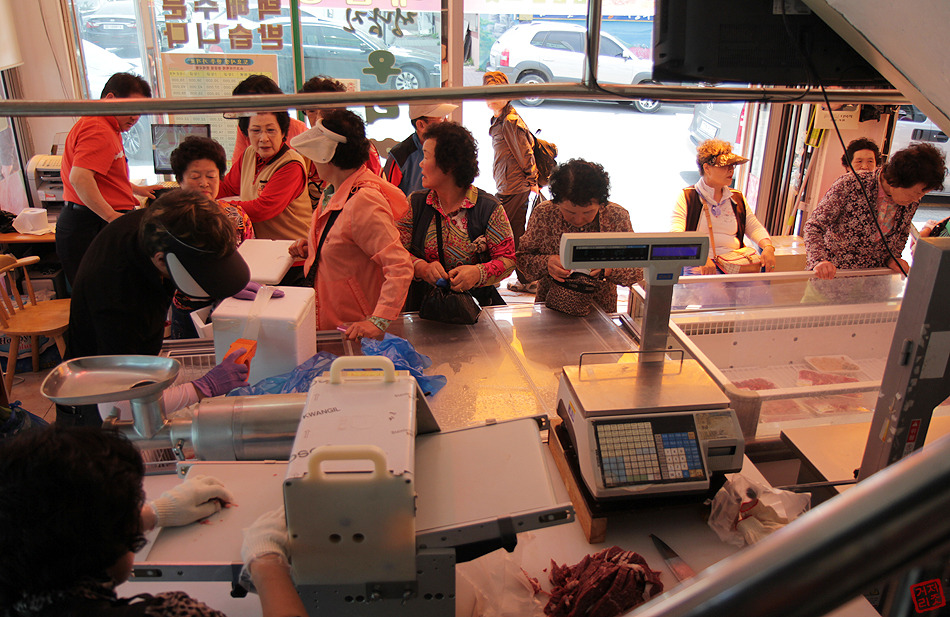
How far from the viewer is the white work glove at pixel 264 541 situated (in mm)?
1100

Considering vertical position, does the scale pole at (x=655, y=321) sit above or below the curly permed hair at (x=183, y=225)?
below

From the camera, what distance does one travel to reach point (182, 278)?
183 centimetres

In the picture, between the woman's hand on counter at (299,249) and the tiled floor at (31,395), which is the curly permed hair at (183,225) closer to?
the woman's hand on counter at (299,249)

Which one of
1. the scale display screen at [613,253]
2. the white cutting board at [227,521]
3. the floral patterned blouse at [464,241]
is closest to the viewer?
the white cutting board at [227,521]

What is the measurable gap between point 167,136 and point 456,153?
126 inches

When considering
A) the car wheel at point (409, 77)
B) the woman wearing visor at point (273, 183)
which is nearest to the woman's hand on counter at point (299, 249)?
the woman wearing visor at point (273, 183)

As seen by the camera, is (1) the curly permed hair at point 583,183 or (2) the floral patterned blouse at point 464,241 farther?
(2) the floral patterned blouse at point 464,241

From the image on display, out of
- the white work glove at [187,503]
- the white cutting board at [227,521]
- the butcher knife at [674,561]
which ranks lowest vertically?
the butcher knife at [674,561]

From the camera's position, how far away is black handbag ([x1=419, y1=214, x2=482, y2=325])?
2.47 metres

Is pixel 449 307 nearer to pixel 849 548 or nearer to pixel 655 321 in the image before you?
pixel 655 321

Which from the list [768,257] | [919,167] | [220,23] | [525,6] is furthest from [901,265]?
[220,23]

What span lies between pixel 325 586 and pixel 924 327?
4.64 feet

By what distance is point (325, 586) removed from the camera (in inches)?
44.1

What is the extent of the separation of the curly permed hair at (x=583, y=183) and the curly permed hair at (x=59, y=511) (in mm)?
2021
